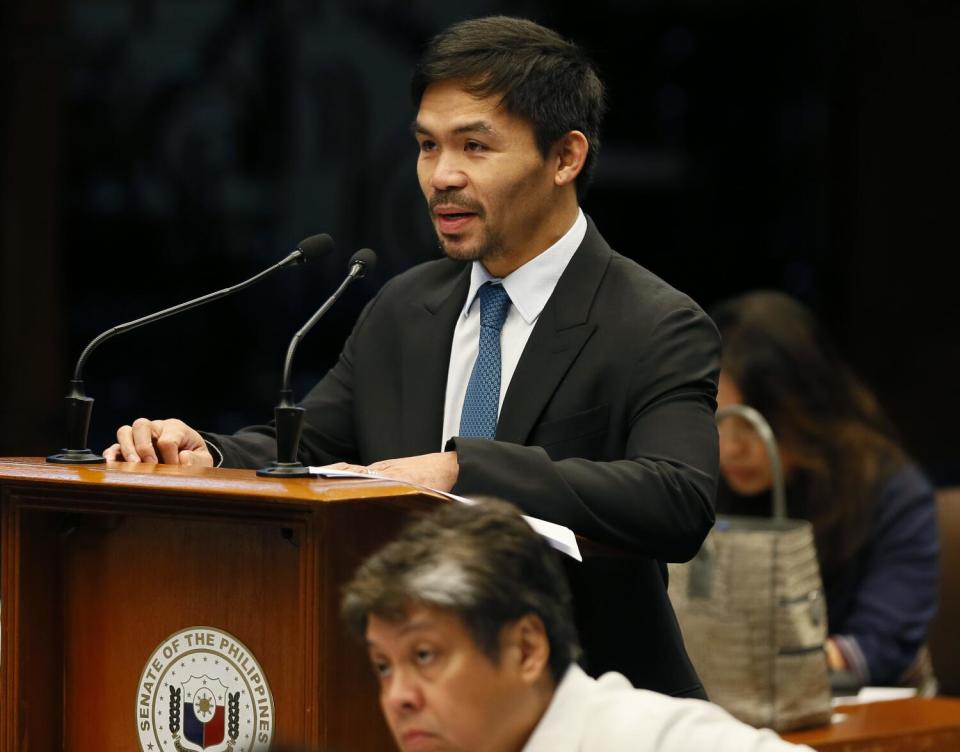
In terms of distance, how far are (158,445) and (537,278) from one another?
603 millimetres

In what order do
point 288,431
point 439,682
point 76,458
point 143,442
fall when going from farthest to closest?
point 143,442 < point 76,458 < point 288,431 < point 439,682

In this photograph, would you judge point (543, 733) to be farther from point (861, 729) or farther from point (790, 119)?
point (790, 119)

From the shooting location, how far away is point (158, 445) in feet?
7.23

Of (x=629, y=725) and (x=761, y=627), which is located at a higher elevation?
(x=629, y=725)

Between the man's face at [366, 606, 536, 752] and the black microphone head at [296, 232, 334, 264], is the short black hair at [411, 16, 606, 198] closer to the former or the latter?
the black microphone head at [296, 232, 334, 264]

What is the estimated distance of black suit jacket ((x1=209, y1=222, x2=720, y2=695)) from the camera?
2.03 meters

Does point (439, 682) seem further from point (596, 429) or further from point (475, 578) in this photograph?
point (596, 429)

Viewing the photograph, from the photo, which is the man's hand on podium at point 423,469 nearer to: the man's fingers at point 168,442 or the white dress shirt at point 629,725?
the man's fingers at point 168,442

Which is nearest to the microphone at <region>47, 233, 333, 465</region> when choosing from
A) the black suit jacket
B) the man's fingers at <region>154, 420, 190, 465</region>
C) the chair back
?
the man's fingers at <region>154, 420, 190, 465</region>

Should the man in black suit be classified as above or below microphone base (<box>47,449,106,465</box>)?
above

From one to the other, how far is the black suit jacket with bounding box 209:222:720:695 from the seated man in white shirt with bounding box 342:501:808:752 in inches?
17.3

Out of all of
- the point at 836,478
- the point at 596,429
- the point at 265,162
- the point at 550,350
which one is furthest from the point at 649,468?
the point at 265,162

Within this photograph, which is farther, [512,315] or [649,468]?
[512,315]

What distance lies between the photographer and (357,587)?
1545 millimetres
